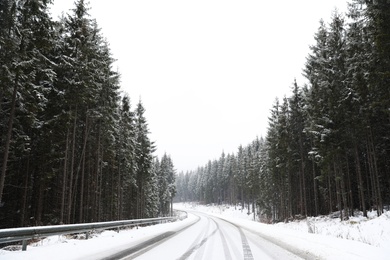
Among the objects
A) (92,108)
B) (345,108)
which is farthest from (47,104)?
(345,108)

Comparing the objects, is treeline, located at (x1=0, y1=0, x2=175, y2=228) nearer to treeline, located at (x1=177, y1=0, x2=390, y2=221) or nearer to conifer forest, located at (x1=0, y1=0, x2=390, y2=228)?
conifer forest, located at (x1=0, y1=0, x2=390, y2=228)

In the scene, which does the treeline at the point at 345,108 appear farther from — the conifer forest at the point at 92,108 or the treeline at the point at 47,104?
the treeline at the point at 47,104

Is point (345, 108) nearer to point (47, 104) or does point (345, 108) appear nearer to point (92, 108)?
point (92, 108)

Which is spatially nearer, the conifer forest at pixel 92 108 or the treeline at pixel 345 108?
the conifer forest at pixel 92 108

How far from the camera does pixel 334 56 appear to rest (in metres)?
23.3

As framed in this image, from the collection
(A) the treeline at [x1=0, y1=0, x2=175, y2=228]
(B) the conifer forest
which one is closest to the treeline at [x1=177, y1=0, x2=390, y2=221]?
(B) the conifer forest

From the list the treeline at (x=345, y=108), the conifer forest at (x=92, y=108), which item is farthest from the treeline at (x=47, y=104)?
the treeline at (x=345, y=108)

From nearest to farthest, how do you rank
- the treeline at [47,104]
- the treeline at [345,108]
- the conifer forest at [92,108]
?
the treeline at [47,104] → the conifer forest at [92,108] → the treeline at [345,108]

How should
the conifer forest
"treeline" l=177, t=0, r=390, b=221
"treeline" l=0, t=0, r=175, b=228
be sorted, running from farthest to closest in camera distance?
"treeline" l=177, t=0, r=390, b=221 < the conifer forest < "treeline" l=0, t=0, r=175, b=228

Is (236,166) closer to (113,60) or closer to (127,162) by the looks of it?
(127,162)

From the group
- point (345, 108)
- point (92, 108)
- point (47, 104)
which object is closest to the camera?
point (47, 104)

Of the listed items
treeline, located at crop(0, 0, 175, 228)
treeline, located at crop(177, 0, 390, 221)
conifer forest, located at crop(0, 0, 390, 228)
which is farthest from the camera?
treeline, located at crop(177, 0, 390, 221)

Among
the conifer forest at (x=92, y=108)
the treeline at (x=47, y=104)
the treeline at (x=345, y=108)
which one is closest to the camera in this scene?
the treeline at (x=47, y=104)

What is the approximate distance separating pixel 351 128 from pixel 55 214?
24612mm
